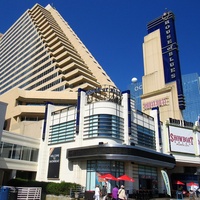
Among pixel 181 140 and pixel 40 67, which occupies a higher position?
pixel 40 67

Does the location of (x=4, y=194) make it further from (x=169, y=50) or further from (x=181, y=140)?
(x=169, y=50)

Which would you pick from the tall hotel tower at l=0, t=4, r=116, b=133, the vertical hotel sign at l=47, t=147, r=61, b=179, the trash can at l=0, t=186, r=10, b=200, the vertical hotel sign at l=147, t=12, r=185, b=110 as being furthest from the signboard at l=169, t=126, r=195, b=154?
the trash can at l=0, t=186, r=10, b=200

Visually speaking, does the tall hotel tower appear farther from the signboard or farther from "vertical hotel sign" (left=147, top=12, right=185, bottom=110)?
the signboard

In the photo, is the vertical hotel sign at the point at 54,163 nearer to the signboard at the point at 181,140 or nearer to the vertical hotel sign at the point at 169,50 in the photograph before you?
the signboard at the point at 181,140

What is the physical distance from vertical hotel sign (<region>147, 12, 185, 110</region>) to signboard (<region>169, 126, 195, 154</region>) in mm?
7461

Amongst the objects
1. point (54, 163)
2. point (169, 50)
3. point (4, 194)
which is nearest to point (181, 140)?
point (169, 50)

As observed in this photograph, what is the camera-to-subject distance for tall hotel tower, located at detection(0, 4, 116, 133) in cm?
6372

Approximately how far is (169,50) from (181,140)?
70.9 feet

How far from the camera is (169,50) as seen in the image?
178 feet

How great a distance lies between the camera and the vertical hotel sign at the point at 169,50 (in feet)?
166

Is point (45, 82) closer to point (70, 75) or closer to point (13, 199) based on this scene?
point (70, 75)

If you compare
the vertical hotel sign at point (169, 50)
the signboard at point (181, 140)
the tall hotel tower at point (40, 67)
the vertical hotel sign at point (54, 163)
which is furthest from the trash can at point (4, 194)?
the vertical hotel sign at point (169, 50)

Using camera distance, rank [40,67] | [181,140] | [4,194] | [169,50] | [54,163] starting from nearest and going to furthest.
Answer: [4,194], [54,163], [181,140], [169,50], [40,67]

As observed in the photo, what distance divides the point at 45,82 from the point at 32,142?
4623cm
